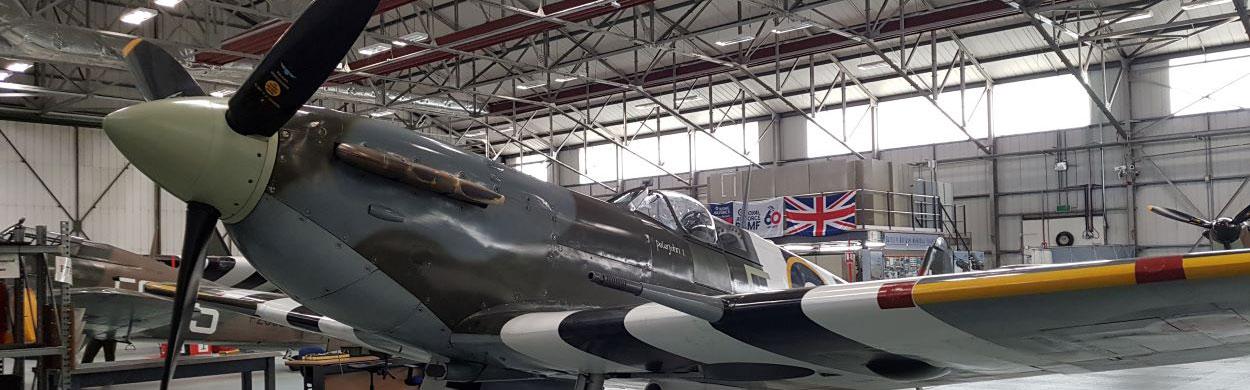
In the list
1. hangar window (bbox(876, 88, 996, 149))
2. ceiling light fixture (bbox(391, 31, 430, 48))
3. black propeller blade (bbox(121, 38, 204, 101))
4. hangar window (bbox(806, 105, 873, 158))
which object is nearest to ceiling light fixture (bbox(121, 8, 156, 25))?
ceiling light fixture (bbox(391, 31, 430, 48))

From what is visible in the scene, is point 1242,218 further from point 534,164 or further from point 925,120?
point 534,164

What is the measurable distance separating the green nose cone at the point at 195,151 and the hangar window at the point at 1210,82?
2354 cm

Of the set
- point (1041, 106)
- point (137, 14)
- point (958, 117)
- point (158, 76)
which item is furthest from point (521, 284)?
point (1041, 106)

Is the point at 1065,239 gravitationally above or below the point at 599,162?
below

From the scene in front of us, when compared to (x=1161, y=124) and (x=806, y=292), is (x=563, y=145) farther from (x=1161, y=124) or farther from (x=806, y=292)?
(x=806, y=292)

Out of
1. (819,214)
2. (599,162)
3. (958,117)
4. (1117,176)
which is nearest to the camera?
(819,214)

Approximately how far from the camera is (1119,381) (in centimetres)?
989

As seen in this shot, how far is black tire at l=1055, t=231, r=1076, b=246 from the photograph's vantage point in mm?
23391

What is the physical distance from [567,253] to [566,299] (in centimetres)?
26

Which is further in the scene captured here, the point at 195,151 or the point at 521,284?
the point at 521,284

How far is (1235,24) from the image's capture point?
19984mm

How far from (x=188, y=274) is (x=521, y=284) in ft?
5.28

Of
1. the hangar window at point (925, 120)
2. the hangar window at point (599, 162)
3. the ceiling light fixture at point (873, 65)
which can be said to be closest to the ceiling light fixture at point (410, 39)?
the ceiling light fixture at point (873, 65)

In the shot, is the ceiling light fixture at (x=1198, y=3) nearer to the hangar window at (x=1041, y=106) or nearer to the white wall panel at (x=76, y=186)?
the hangar window at (x=1041, y=106)
